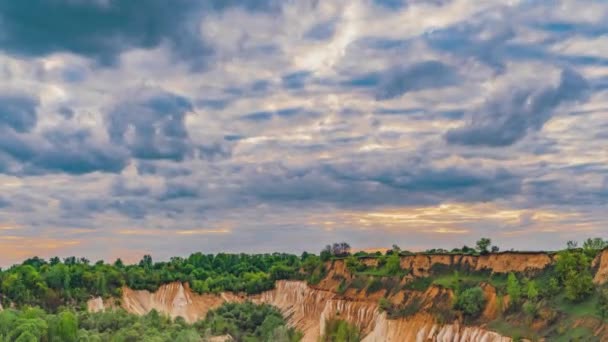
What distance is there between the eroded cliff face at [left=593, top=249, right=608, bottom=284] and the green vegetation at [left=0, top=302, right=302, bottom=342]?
39.2 metres

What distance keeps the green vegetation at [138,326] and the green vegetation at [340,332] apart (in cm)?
608

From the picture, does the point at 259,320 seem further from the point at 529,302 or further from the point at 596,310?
the point at 596,310

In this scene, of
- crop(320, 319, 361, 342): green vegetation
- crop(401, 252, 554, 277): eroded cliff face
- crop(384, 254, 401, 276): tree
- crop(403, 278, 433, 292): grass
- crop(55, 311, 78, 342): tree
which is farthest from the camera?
crop(384, 254, 401, 276): tree

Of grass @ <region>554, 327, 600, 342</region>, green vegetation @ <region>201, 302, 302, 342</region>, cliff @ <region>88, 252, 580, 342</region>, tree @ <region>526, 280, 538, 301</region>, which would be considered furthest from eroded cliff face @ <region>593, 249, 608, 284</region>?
green vegetation @ <region>201, 302, 302, 342</region>

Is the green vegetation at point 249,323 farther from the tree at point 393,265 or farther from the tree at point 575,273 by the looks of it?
the tree at point 575,273

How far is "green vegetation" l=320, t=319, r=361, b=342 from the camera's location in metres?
65.2

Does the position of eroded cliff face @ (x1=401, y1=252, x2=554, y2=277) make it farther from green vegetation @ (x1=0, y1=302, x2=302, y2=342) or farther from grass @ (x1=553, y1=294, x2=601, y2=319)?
green vegetation @ (x1=0, y1=302, x2=302, y2=342)

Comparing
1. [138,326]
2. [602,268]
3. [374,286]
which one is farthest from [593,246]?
[138,326]

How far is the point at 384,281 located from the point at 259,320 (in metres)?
23.8

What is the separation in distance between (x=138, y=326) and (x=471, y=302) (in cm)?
3614

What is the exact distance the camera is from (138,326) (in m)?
66.9

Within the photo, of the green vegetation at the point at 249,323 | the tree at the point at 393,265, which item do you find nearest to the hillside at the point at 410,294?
the tree at the point at 393,265

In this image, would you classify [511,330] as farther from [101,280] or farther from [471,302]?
[101,280]

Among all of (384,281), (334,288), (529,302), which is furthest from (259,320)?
(529,302)
